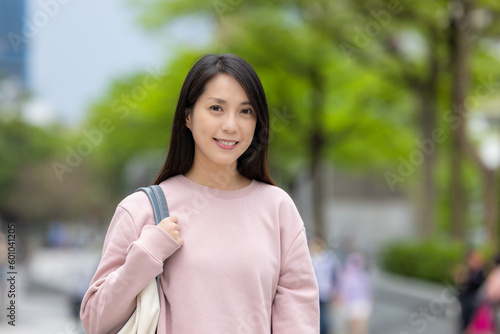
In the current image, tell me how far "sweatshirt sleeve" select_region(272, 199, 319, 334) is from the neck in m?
0.18

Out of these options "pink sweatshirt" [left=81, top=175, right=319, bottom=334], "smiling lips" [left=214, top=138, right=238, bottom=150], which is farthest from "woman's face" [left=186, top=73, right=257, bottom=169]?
"pink sweatshirt" [left=81, top=175, right=319, bottom=334]

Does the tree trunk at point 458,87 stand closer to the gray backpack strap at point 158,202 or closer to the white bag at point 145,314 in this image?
the gray backpack strap at point 158,202

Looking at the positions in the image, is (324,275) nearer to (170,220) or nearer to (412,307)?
(412,307)

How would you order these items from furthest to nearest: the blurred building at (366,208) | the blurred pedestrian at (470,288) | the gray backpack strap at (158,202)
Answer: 1. the blurred building at (366,208)
2. the blurred pedestrian at (470,288)
3. the gray backpack strap at (158,202)

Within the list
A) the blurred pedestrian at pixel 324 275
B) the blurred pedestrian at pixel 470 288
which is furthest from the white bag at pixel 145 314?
the blurred pedestrian at pixel 470 288

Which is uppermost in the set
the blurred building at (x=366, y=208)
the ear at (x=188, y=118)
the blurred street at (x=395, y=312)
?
the ear at (x=188, y=118)

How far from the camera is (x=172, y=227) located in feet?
6.78

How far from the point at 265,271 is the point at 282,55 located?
15.5 metres

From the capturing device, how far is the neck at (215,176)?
2.26 metres

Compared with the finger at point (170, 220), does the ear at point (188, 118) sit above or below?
above

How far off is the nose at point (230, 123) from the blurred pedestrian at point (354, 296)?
8497mm

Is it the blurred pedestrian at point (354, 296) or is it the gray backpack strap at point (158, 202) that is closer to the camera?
the gray backpack strap at point (158, 202)

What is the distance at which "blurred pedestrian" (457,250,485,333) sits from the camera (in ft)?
29.9

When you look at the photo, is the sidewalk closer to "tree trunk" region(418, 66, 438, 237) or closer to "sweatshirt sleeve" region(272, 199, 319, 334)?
"tree trunk" region(418, 66, 438, 237)
